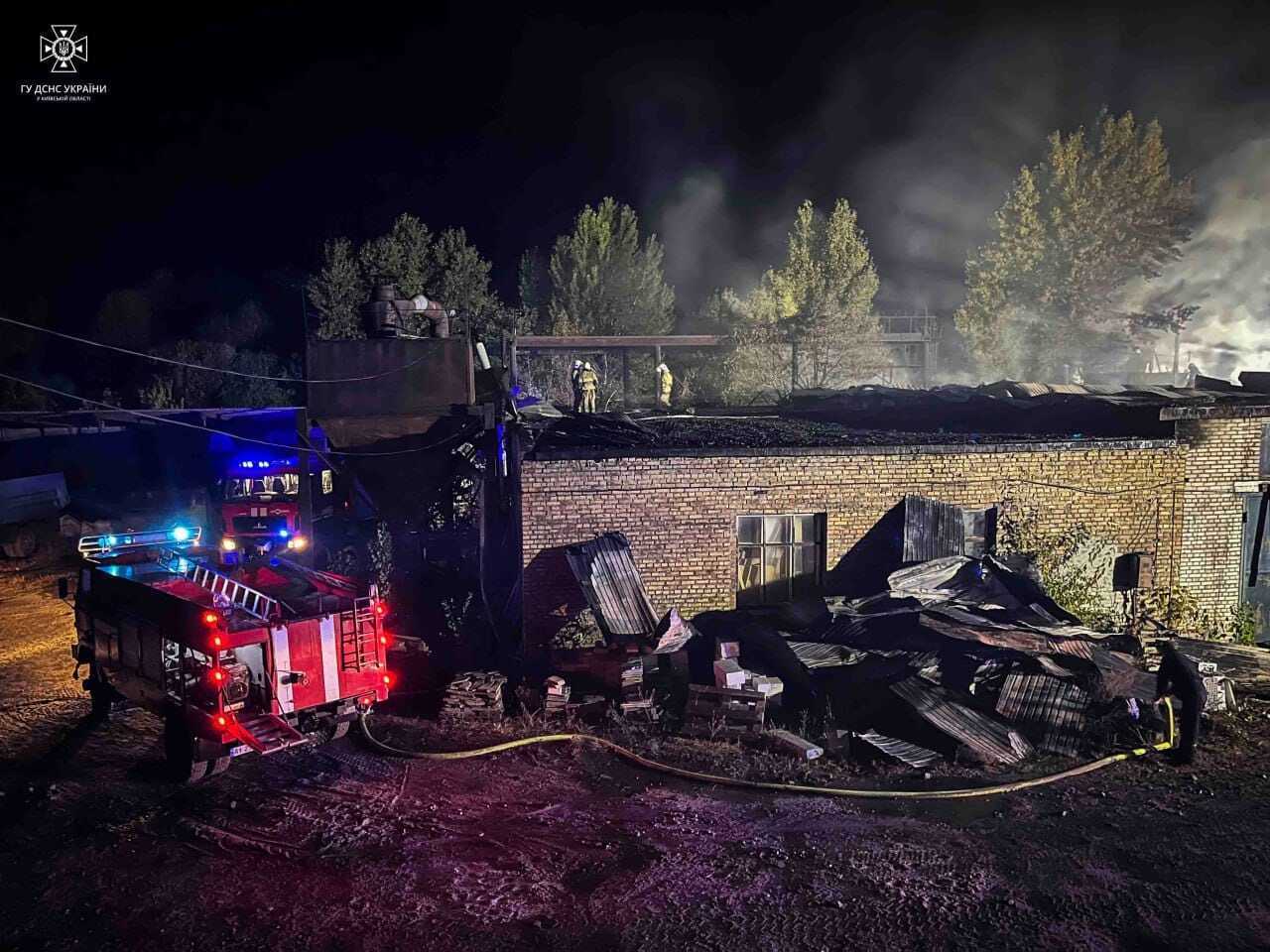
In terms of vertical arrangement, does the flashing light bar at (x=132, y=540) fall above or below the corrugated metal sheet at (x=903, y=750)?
above

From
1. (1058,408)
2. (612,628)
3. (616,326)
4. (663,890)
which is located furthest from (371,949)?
(616,326)

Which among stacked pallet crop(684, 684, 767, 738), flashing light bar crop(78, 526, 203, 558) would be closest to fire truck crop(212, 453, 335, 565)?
flashing light bar crop(78, 526, 203, 558)

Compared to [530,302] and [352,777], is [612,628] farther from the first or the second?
[530,302]

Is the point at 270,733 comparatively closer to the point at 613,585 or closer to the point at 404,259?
the point at 613,585

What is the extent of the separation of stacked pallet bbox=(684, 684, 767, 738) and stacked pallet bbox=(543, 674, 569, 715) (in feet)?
4.89

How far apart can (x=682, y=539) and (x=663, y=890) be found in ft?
20.4

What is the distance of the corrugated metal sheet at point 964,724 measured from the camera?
8.78 meters

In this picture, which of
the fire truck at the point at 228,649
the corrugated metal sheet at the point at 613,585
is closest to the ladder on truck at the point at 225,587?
the fire truck at the point at 228,649

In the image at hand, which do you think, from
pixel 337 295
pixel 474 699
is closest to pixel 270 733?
pixel 474 699

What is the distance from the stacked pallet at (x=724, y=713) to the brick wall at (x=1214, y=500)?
7659mm

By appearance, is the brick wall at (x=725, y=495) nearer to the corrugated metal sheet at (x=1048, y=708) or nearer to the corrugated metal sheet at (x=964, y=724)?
the corrugated metal sheet at (x=964, y=724)

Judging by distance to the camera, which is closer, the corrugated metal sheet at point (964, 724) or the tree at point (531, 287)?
the corrugated metal sheet at point (964, 724)

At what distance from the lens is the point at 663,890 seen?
6.38 m

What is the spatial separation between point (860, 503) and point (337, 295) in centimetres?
3700
